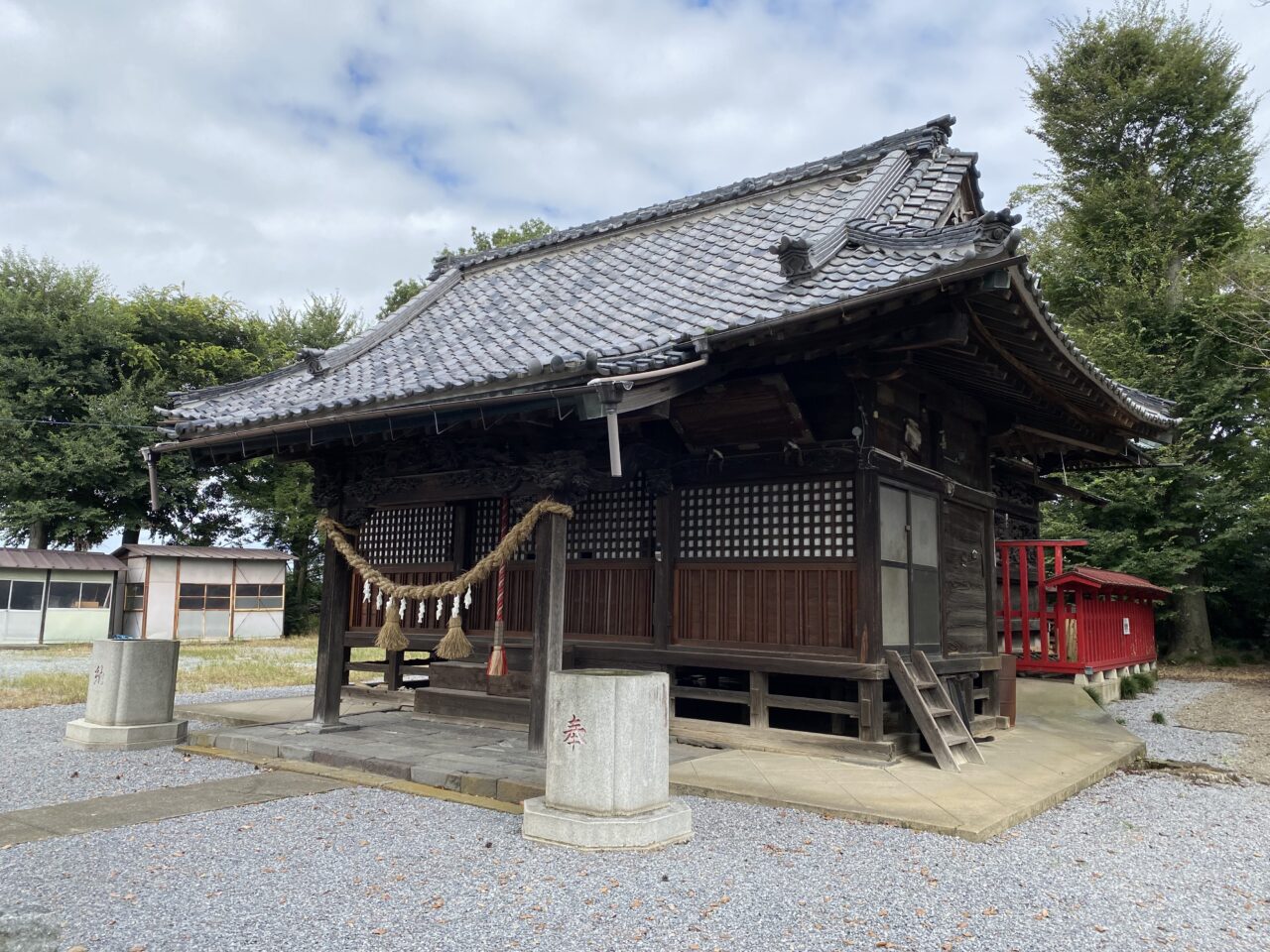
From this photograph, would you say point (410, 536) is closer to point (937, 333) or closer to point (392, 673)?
point (392, 673)

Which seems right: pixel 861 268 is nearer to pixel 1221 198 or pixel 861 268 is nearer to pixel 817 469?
pixel 817 469

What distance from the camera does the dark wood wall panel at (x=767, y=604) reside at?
7.34m

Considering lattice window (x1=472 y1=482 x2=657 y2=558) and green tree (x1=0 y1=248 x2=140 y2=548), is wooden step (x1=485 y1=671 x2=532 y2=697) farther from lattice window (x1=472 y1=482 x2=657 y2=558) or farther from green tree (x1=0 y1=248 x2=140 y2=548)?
green tree (x1=0 y1=248 x2=140 y2=548)

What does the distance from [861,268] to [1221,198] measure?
746 inches

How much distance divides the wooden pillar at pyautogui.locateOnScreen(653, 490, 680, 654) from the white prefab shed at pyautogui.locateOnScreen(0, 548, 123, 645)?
23277 millimetres

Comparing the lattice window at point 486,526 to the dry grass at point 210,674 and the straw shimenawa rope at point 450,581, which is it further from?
the dry grass at point 210,674

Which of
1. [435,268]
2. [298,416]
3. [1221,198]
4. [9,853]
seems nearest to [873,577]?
[298,416]

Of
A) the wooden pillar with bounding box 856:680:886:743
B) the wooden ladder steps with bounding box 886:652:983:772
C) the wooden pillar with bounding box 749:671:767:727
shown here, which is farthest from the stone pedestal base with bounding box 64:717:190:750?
the wooden ladder steps with bounding box 886:652:983:772

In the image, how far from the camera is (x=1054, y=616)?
1326 centimetres

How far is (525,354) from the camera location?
291 inches

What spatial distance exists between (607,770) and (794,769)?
247 centimetres

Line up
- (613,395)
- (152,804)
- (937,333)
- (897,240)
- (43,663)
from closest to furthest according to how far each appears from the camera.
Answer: (613,395), (152,804), (937,333), (897,240), (43,663)

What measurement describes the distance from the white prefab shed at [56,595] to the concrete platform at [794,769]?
20429 mm

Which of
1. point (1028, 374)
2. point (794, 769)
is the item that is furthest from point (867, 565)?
point (1028, 374)
